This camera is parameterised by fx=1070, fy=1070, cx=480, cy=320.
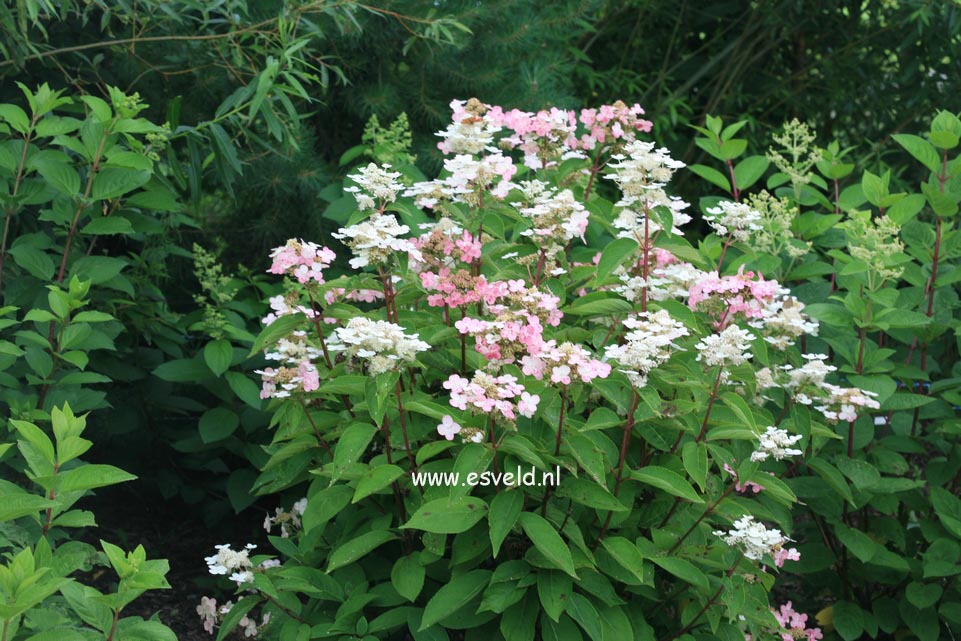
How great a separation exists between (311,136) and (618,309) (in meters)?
1.62

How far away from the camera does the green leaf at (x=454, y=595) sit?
2.04 m

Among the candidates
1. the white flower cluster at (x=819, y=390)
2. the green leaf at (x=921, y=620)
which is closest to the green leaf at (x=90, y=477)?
the white flower cluster at (x=819, y=390)

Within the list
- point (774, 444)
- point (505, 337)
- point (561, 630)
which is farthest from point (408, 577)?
point (774, 444)

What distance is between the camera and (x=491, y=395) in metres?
1.89

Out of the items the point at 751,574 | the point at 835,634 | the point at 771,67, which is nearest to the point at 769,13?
the point at 771,67

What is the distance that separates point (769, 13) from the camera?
4.91 m

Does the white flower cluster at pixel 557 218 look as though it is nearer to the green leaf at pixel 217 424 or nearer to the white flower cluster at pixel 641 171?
the white flower cluster at pixel 641 171

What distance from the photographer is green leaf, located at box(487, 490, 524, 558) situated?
6.44ft

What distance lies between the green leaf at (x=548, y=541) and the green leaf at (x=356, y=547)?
1.03 feet

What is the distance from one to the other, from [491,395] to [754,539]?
60cm

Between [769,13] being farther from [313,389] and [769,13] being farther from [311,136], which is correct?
[313,389]

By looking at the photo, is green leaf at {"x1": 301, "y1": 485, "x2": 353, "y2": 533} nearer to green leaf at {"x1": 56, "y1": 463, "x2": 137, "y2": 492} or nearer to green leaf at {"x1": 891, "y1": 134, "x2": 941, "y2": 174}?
green leaf at {"x1": 56, "y1": 463, "x2": 137, "y2": 492}

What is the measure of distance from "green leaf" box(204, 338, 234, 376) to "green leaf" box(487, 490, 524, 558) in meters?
1.10

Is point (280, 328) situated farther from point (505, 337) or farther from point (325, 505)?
point (505, 337)
